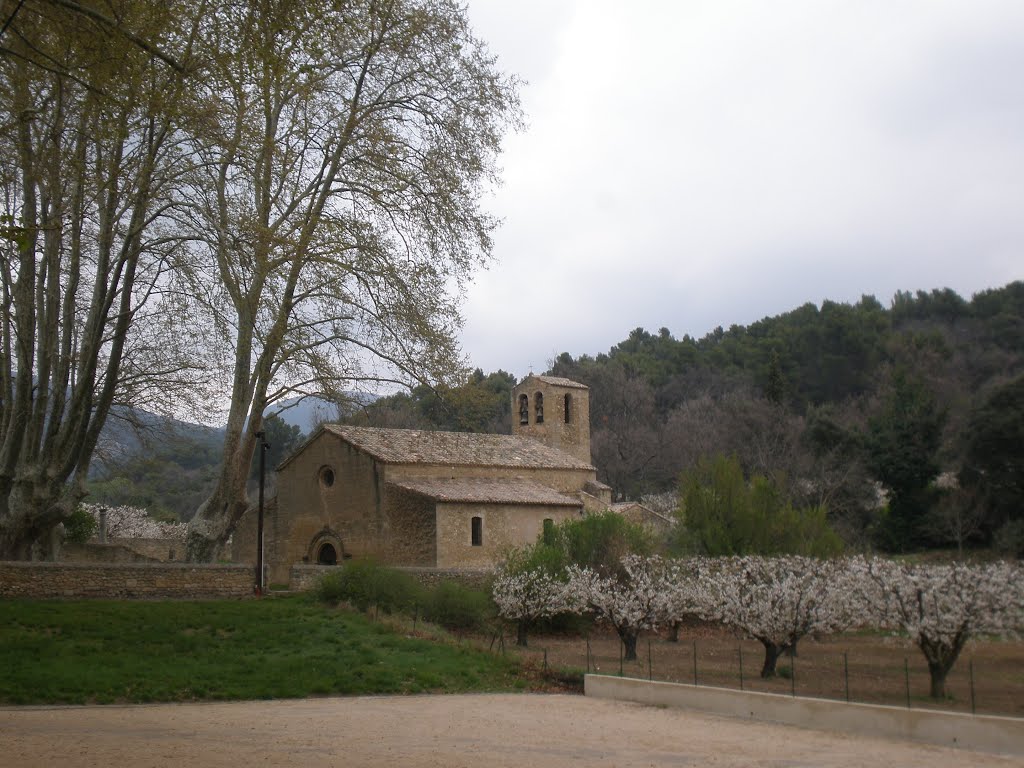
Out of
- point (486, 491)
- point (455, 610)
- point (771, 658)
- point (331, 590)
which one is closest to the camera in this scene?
point (771, 658)

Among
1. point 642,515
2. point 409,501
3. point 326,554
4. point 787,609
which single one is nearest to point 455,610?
point 409,501

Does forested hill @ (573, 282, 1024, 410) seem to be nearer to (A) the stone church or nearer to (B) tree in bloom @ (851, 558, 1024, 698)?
(A) the stone church

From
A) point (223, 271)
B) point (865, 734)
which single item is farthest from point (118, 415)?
point (865, 734)

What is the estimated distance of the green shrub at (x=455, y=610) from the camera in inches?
936

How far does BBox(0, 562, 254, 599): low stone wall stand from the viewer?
20031mm

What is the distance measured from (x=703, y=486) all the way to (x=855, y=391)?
42.7 meters

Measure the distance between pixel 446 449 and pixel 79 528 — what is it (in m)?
14.2

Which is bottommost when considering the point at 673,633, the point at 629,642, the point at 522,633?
the point at 673,633

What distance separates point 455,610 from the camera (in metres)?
23.8

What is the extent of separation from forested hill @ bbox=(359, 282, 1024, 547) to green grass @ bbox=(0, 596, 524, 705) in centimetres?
484

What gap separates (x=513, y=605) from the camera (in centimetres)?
2370

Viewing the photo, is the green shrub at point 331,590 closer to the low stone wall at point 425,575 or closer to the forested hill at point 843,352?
the low stone wall at point 425,575

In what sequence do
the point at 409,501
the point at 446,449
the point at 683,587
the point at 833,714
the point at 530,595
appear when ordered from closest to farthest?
the point at 833,714, the point at 683,587, the point at 530,595, the point at 409,501, the point at 446,449

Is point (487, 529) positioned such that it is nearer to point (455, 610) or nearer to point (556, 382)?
point (455, 610)
